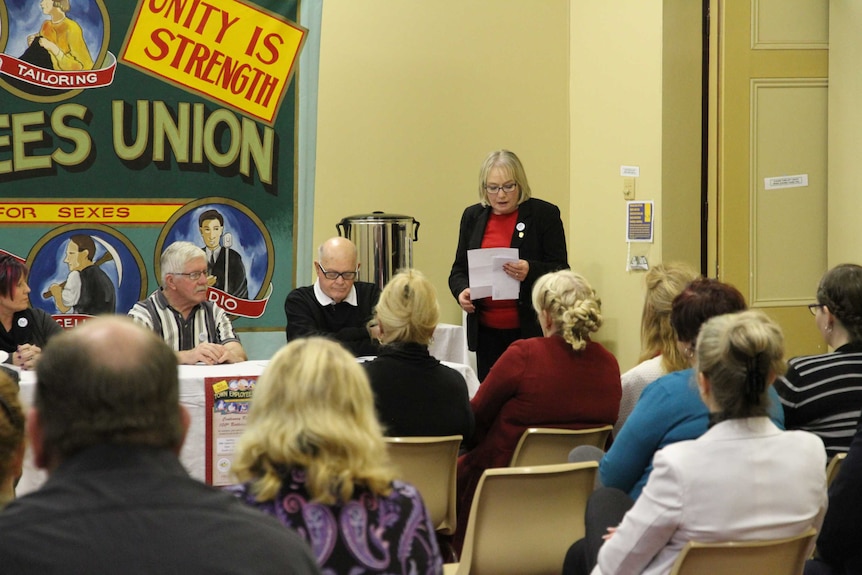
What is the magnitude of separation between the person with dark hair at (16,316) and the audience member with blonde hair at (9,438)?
2433mm

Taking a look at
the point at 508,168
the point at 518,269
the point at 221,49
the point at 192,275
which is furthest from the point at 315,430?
the point at 221,49

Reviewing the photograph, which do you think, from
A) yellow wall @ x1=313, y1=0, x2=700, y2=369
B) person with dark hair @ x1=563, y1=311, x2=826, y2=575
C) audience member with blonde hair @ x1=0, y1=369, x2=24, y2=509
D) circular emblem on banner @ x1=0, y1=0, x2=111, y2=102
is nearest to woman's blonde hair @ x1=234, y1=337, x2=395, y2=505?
audience member with blonde hair @ x1=0, y1=369, x2=24, y2=509

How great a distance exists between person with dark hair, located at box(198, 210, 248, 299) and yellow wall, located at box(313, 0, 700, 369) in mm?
988

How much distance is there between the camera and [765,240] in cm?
590

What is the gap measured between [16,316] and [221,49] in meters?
2.09

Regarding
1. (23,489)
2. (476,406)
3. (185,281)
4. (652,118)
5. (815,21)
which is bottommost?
(23,489)

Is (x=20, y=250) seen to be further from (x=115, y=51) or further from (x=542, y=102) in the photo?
(x=542, y=102)

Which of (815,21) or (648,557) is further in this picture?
(815,21)

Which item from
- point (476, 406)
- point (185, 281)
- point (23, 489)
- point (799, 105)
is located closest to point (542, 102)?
point (799, 105)

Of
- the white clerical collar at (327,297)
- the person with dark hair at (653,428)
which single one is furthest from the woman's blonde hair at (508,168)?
the person with dark hair at (653,428)

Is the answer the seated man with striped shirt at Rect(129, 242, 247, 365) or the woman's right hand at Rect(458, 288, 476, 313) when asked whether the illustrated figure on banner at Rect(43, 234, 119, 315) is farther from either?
the woman's right hand at Rect(458, 288, 476, 313)

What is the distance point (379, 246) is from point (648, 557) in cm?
391

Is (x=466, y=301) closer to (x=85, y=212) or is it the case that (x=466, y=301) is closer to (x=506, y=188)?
(x=506, y=188)

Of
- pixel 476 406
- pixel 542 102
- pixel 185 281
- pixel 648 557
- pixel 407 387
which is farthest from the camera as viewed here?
pixel 542 102
